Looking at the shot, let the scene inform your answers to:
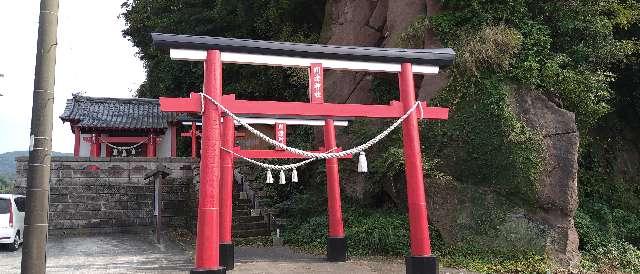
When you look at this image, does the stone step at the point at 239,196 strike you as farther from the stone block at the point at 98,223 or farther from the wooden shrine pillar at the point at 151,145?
the wooden shrine pillar at the point at 151,145

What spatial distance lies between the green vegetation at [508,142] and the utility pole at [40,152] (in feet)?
26.4

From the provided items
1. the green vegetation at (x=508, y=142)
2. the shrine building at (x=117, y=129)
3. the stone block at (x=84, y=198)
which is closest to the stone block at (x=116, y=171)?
the stone block at (x=84, y=198)

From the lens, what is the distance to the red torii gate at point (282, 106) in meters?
6.92

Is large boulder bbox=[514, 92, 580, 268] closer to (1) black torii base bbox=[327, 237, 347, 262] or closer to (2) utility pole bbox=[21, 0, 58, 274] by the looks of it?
(1) black torii base bbox=[327, 237, 347, 262]

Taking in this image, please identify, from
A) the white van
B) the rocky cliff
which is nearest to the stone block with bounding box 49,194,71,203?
the white van

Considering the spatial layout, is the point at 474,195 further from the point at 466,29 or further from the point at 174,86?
the point at 174,86

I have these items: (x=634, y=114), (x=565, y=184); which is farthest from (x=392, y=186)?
(x=634, y=114)

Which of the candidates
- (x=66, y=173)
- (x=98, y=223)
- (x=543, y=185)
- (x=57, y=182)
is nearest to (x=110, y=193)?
(x=98, y=223)

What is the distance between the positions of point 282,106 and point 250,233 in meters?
8.35

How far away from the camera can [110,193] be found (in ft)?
61.2

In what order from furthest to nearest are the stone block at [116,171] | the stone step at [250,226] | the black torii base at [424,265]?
the stone block at [116,171] → the stone step at [250,226] → the black torii base at [424,265]

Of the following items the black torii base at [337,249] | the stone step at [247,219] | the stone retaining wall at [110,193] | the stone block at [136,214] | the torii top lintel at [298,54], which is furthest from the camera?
the stone block at [136,214]

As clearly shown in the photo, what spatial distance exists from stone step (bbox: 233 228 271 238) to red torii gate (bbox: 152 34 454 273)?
272 inches

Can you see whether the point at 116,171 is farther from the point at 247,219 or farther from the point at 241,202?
the point at 247,219
